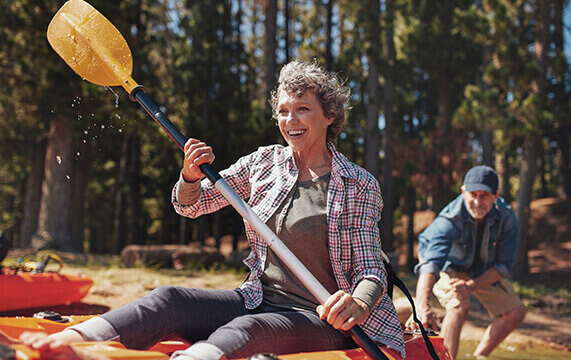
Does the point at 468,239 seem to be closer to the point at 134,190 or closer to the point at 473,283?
the point at 473,283

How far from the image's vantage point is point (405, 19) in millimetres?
14945

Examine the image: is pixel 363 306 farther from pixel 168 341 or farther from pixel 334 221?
pixel 168 341

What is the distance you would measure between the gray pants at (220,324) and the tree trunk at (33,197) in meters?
11.3

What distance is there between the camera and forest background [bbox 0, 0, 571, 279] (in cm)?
980

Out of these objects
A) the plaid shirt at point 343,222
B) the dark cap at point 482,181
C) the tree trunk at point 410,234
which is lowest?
the tree trunk at point 410,234

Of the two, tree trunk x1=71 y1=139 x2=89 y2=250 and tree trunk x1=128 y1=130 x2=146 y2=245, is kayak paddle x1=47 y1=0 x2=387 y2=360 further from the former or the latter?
tree trunk x1=128 y1=130 x2=146 y2=245

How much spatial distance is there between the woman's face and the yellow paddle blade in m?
0.83

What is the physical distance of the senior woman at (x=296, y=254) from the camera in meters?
1.73

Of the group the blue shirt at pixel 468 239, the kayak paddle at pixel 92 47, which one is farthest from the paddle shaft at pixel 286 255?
the blue shirt at pixel 468 239

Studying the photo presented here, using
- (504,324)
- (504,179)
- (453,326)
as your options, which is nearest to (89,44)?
(453,326)

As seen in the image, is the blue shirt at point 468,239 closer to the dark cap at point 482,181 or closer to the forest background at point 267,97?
the dark cap at point 482,181

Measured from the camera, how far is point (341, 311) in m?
1.75

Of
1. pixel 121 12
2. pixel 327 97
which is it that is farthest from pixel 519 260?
pixel 327 97

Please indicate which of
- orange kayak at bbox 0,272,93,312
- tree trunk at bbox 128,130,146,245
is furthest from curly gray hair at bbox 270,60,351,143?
tree trunk at bbox 128,130,146,245
